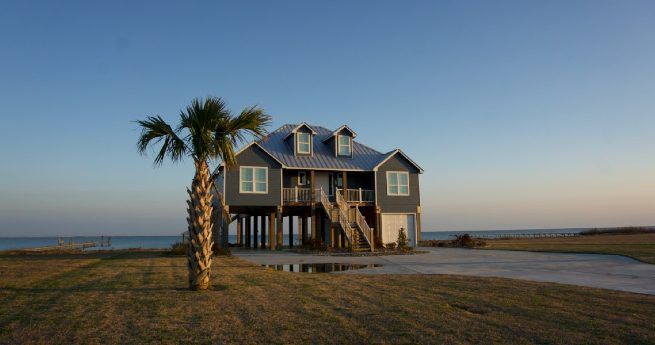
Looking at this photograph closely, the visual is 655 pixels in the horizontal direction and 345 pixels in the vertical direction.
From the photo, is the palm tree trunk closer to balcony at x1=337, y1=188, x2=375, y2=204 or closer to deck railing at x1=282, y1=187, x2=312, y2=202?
deck railing at x1=282, y1=187, x2=312, y2=202

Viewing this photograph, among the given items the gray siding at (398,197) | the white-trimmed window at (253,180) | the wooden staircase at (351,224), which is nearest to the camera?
the wooden staircase at (351,224)

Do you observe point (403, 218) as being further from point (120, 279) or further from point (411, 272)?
point (120, 279)

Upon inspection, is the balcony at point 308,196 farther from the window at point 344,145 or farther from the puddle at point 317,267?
the puddle at point 317,267

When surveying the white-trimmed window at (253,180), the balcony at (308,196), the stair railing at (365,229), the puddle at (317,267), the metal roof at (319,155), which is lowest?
the puddle at (317,267)

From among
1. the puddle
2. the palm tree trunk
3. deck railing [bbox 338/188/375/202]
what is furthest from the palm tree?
deck railing [bbox 338/188/375/202]

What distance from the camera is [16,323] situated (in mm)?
7262

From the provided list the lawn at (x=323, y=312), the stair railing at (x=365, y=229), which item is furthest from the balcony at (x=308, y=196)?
the lawn at (x=323, y=312)

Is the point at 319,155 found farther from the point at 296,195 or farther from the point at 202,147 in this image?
the point at 202,147

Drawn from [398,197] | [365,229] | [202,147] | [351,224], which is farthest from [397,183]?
[202,147]

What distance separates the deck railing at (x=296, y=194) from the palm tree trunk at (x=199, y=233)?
1826 cm

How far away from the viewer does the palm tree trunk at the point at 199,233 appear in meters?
10.7

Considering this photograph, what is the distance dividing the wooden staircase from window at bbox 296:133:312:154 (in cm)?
401

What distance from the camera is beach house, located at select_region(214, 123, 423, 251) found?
28250mm

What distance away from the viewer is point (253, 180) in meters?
28.4
